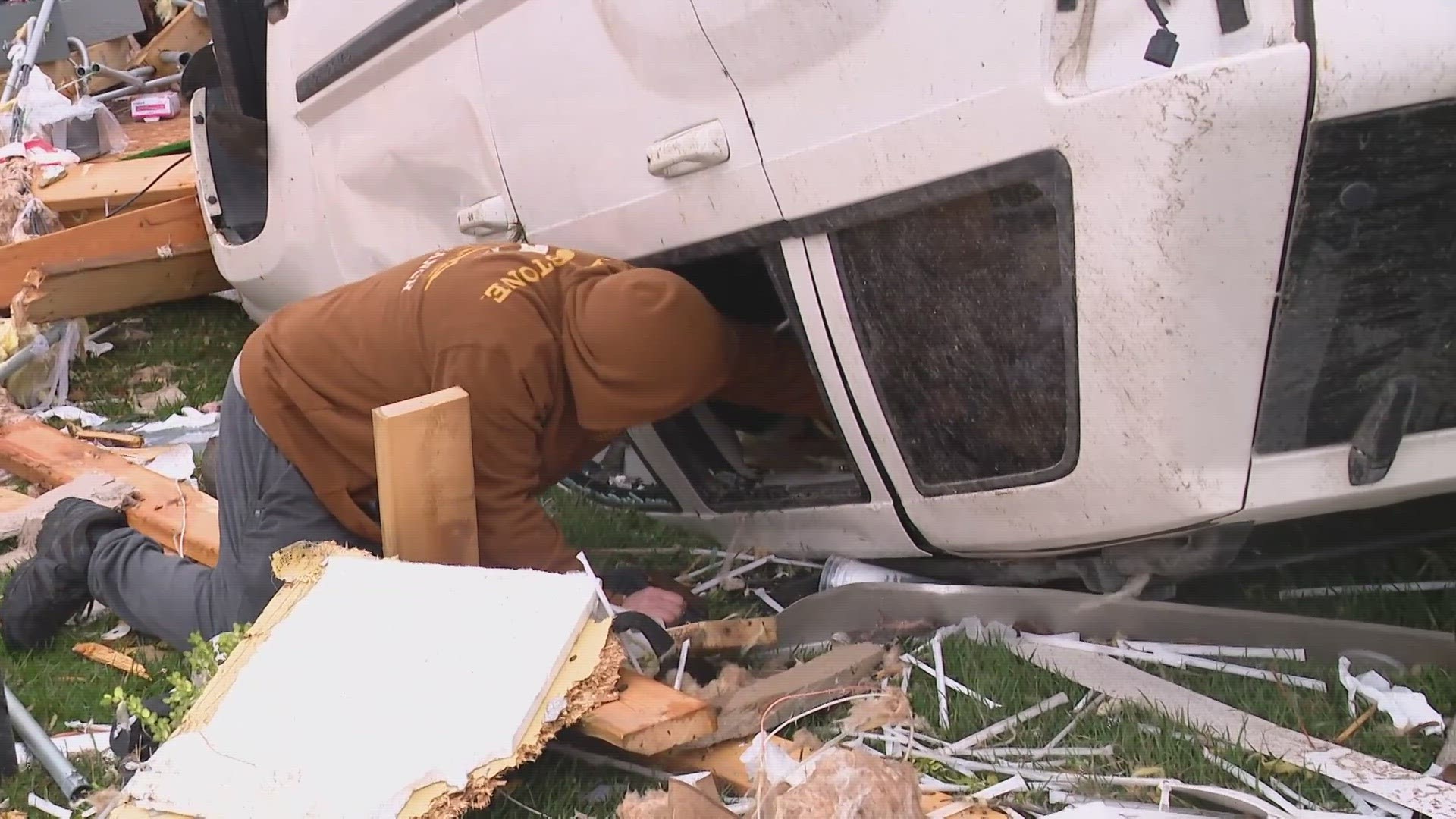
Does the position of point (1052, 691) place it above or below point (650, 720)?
below

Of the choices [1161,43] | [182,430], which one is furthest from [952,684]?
[182,430]

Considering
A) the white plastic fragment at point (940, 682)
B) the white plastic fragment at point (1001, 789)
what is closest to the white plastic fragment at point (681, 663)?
the white plastic fragment at point (940, 682)

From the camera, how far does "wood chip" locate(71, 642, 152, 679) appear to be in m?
3.12

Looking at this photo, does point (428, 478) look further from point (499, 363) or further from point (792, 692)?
point (792, 692)

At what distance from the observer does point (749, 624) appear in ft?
9.10

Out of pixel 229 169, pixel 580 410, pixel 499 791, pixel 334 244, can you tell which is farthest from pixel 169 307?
pixel 499 791

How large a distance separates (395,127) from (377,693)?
5.73 feet

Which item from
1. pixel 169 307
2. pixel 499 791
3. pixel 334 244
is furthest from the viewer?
pixel 169 307

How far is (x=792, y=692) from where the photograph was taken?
2.46m

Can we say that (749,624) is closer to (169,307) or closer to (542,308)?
(542,308)

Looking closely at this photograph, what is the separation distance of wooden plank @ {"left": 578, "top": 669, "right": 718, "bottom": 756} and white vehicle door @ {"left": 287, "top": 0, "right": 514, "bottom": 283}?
1363 millimetres

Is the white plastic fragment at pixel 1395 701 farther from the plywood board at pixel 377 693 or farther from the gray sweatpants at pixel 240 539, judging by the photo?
the gray sweatpants at pixel 240 539

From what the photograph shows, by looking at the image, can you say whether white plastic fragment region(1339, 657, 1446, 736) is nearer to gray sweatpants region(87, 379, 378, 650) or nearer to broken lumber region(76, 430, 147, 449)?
gray sweatpants region(87, 379, 378, 650)

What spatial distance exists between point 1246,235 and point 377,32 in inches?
90.1
